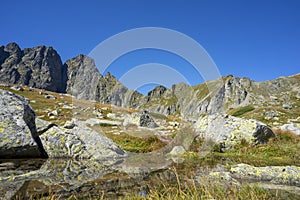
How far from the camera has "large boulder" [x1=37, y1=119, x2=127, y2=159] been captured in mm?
12680

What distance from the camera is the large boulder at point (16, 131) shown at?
11.1 metres

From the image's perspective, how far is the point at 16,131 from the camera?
11523 mm

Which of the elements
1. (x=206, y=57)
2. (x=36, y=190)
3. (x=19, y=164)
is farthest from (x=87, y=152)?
(x=206, y=57)

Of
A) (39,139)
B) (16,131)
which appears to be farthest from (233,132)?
(16,131)

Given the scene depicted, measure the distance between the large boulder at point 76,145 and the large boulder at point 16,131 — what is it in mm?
531

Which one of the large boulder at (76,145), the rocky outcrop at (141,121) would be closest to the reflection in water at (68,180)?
the large boulder at (76,145)

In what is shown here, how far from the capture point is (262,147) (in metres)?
14.8

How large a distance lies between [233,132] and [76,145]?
34.5 feet

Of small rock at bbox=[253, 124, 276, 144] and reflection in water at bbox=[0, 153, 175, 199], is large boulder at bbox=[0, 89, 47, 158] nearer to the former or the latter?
reflection in water at bbox=[0, 153, 175, 199]

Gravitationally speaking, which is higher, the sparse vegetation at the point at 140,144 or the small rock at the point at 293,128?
the small rock at the point at 293,128

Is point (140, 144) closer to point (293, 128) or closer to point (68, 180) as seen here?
point (68, 180)

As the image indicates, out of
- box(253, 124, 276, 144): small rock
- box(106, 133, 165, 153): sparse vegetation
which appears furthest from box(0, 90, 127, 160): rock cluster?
box(253, 124, 276, 144): small rock

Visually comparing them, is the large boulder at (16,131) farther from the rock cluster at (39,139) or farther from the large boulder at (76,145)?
the large boulder at (76,145)

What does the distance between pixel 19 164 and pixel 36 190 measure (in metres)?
4.52
